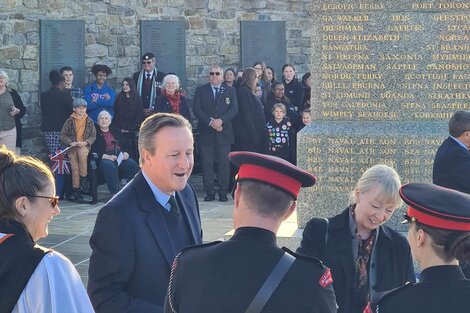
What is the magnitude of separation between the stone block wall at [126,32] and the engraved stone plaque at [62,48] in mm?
122

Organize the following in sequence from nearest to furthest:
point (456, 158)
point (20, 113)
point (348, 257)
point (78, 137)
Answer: point (348, 257)
point (456, 158)
point (78, 137)
point (20, 113)

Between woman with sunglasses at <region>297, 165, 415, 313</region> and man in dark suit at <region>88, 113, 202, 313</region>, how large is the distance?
0.73 meters

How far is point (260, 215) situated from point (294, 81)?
14.0m

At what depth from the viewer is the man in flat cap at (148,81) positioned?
16.8 meters

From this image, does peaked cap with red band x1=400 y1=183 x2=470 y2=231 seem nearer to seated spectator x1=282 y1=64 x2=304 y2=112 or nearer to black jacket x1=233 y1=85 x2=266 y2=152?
black jacket x1=233 y1=85 x2=266 y2=152

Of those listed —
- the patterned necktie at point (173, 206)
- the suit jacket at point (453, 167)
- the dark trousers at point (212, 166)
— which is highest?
the patterned necktie at point (173, 206)

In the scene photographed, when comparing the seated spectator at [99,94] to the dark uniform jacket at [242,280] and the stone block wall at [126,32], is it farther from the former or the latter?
the dark uniform jacket at [242,280]

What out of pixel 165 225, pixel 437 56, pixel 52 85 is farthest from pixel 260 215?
pixel 52 85

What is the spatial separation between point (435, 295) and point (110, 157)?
36.9 feet

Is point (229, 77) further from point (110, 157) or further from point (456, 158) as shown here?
point (456, 158)

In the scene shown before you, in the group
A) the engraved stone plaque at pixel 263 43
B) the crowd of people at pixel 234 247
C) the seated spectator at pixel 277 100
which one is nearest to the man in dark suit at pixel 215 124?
the seated spectator at pixel 277 100

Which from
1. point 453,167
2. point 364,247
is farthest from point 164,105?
point 364,247

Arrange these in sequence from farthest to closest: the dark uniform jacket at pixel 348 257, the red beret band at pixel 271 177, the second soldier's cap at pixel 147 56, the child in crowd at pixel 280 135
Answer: the second soldier's cap at pixel 147 56, the child in crowd at pixel 280 135, the dark uniform jacket at pixel 348 257, the red beret band at pixel 271 177

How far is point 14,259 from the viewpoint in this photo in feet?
12.8
